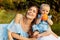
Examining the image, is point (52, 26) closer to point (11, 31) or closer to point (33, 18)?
point (33, 18)

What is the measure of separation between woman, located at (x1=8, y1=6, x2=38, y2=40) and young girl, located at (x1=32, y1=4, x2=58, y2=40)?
2.4 inches

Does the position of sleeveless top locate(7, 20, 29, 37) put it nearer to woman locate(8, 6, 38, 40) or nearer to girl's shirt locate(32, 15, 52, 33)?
woman locate(8, 6, 38, 40)

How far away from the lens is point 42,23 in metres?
1.98

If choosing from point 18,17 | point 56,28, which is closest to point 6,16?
point 18,17

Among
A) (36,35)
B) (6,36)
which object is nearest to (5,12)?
(6,36)

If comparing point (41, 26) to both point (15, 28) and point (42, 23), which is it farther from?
point (15, 28)

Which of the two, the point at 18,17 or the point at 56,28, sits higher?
the point at 18,17

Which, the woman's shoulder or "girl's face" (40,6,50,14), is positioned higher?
"girl's face" (40,6,50,14)

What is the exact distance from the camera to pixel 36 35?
6.48 ft

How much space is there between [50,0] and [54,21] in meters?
0.22

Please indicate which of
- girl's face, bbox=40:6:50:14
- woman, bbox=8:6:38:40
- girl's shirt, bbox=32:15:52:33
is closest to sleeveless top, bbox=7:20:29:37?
woman, bbox=8:6:38:40

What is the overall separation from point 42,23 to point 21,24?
210 millimetres

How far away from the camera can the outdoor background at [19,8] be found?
1.98m

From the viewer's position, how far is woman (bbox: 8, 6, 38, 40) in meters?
1.94
